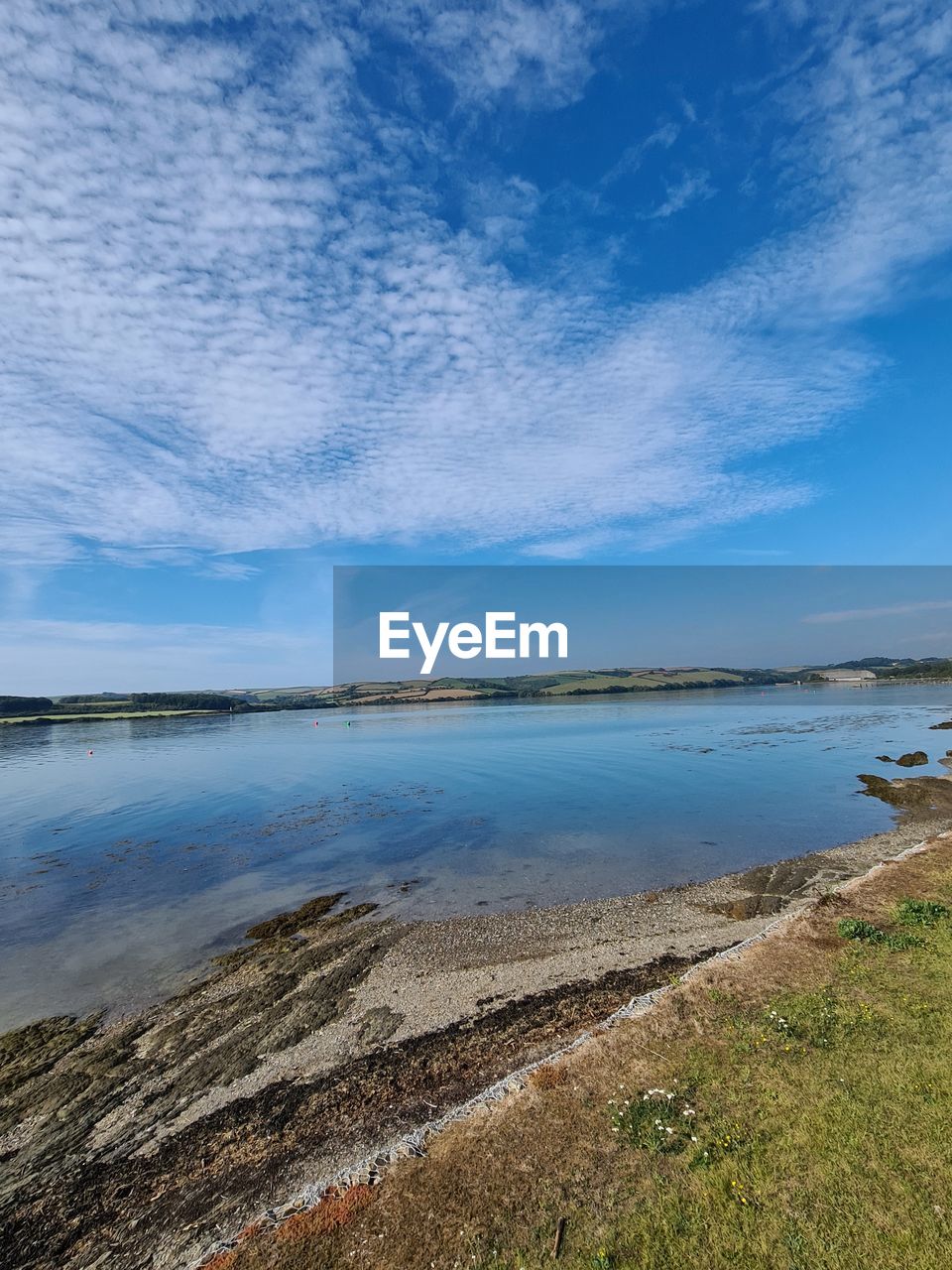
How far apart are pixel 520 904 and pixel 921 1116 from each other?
16.1 m

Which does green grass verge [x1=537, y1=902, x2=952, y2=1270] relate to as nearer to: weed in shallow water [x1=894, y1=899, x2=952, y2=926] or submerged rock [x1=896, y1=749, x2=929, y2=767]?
weed in shallow water [x1=894, y1=899, x2=952, y2=926]

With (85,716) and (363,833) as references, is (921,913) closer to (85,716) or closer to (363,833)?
(363,833)

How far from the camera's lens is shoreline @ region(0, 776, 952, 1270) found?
9609mm

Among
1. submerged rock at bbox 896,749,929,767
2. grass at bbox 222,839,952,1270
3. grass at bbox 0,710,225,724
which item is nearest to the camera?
grass at bbox 222,839,952,1270

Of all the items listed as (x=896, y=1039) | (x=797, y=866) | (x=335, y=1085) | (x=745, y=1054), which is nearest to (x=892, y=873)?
(x=797, y=866)

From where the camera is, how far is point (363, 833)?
36.1 metres

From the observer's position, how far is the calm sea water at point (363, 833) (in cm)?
2219

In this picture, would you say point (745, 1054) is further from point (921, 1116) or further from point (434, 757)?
point (434, 757)

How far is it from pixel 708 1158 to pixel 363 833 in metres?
30.5

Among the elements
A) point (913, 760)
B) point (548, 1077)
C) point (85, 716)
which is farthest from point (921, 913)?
point (85, 716)

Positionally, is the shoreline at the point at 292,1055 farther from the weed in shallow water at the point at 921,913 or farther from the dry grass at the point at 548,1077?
the weed in shallow water at the point at 921,913

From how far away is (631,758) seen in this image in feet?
206

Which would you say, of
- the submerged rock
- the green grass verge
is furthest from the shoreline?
the submerged rock

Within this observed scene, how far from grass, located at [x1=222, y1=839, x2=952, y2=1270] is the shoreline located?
2.61 m
